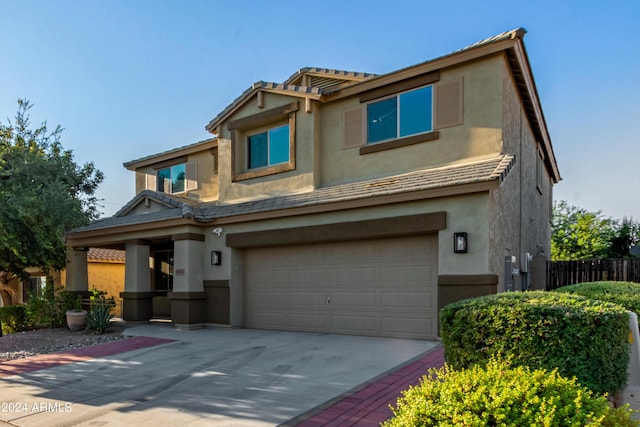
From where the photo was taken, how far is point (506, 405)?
2.56 metres

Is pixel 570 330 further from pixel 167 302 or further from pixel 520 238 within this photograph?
pixel 167 302

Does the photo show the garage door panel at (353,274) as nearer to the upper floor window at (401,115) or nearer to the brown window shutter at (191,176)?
the upper floor window at (401,115)

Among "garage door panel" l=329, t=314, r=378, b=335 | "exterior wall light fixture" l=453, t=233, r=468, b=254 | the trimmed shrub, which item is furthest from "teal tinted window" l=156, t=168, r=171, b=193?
the trimmed shrub

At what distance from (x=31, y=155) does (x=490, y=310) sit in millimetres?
12680

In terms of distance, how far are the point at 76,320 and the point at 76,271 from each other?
3.46 meters

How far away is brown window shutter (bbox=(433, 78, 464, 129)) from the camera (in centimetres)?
1070

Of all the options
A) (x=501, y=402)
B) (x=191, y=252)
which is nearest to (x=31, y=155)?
(x=191, y=252)

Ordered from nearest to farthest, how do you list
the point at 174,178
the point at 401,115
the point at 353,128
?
the point at 401,115 < the point at 353,128 < the point at 174,178

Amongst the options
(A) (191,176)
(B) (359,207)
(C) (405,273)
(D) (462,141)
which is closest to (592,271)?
(D) (462,141)

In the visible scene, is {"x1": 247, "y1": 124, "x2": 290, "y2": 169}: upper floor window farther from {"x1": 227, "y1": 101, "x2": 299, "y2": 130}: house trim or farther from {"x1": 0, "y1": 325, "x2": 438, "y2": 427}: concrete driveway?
{"x1": 0, "y1": 325, "x2": 438, "y2": 427}: concrete driveway

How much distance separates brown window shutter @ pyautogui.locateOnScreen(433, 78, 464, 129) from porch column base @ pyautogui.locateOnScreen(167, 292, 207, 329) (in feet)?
28.2

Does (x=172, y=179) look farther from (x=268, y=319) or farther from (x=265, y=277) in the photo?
(x=268, y=319)

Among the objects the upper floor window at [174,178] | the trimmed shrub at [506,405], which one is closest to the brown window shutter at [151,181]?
the upper floor window at [174,178]

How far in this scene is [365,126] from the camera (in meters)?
12.2
